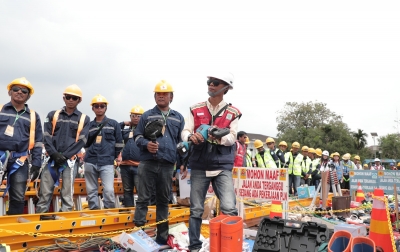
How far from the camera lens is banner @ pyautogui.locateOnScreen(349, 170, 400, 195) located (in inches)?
424

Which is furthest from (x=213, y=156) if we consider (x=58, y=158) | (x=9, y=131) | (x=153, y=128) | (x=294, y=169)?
(x=294, y=169)

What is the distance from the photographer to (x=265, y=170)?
21.3ft

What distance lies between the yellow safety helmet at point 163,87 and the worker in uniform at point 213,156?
2.94 ft

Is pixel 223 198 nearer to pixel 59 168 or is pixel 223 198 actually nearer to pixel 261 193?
pixel 261 193

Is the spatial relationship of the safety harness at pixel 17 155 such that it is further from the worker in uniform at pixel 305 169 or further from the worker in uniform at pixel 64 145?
the worker in uniform at pixel 305 169

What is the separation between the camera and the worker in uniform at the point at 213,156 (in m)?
4.42

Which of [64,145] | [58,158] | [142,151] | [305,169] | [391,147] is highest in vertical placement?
[391,147]

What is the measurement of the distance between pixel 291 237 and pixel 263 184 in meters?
2.92

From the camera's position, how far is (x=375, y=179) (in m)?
11.3

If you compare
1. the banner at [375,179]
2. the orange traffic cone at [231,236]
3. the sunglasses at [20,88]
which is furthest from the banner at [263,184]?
the banner at [375,179]

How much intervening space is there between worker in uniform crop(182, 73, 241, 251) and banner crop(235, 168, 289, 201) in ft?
6.67

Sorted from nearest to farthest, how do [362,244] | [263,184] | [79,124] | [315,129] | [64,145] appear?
1. [362,244]
2. [64,145]
3. [79,124]
4. [263,184]
5. [315,129]

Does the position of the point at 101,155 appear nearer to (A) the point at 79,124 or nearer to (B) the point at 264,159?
(A) the point at 79,124

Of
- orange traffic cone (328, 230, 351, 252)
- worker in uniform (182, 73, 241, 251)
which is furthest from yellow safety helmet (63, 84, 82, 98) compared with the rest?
orange traffic cone (328, 230, 351, 252)
